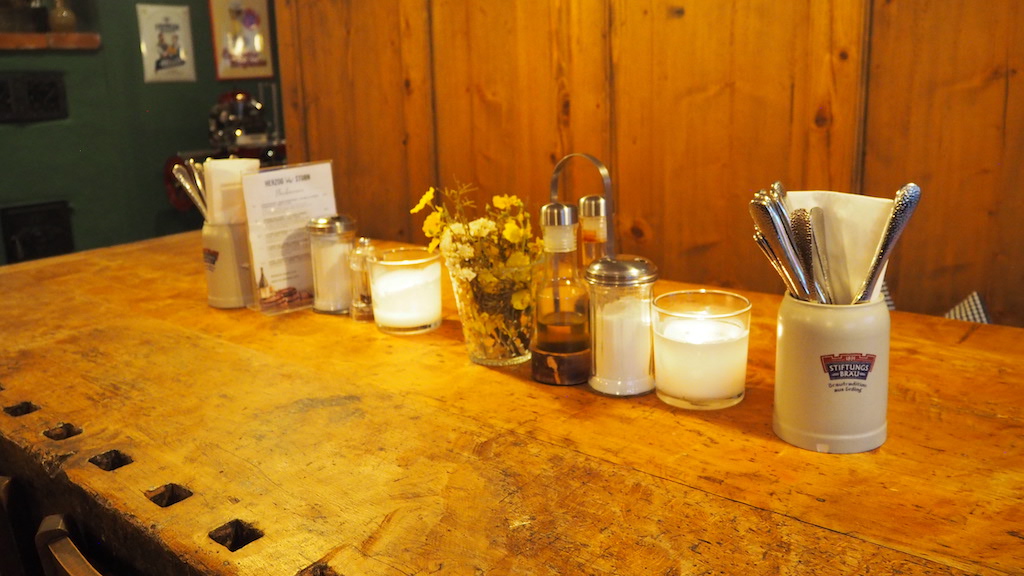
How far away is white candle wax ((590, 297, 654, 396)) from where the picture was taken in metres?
1.14

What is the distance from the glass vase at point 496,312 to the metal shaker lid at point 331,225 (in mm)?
378

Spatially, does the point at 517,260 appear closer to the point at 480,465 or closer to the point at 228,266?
the point at 480,465

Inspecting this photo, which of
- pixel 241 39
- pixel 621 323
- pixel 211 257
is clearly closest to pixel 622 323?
pixel 621 323

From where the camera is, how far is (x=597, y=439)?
1.03 meters

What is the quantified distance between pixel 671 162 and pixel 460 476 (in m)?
1.47

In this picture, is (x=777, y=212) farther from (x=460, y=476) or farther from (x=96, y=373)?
(x=96, y=373)

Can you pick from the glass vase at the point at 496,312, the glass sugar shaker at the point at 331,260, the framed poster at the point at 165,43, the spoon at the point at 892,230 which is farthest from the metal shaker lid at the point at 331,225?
the framed poster at the point at 165,43

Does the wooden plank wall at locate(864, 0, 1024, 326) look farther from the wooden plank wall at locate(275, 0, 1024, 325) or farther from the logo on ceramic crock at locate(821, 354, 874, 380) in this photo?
the logo on ceramic crock at locate(821, 354, 874, 380)

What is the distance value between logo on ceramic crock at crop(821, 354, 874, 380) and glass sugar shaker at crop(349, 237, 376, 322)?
0.85 meters

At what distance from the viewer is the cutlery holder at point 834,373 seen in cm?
93

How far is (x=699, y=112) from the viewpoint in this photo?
7.06 feet

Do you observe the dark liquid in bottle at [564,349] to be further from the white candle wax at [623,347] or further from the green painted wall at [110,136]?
the green painted wall at [110,136]

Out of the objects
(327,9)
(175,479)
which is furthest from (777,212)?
(327,9)

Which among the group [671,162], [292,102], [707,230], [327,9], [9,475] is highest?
[327,9]
